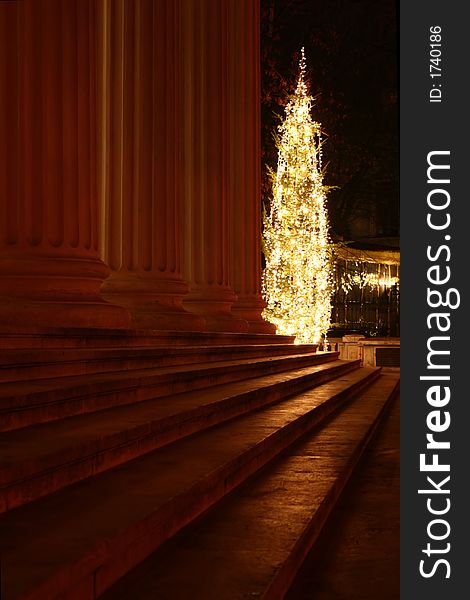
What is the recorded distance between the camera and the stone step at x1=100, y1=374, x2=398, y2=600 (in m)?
4.59

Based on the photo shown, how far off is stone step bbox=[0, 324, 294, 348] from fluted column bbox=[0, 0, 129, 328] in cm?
34

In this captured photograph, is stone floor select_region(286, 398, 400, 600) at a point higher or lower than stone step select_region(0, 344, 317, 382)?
lower

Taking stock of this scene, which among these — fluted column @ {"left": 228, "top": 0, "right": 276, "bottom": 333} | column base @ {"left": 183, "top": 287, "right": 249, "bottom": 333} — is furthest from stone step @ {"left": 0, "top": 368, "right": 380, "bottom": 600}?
fluted column @ {"left": 228, "top": 0, "right": 276, "bottom": 333}

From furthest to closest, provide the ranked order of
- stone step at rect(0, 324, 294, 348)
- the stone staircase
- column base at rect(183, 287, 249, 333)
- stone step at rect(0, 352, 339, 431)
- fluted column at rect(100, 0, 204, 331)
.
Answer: column base at rect(183, 287, 249, 333), fluted column at rect(100, 0, 204, 331), stone step at rect(0, 324, 294, 348), stone step at rect(0, 352, 339, 431), the stone staircase

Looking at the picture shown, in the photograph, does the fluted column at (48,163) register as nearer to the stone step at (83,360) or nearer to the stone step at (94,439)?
the stone step at (83,360)

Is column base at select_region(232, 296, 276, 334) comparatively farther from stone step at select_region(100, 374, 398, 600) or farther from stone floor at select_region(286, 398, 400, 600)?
stone step at select_region(100, 374, 398, 600)

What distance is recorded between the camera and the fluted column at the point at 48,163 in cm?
1030

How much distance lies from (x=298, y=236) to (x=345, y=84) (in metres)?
14.1

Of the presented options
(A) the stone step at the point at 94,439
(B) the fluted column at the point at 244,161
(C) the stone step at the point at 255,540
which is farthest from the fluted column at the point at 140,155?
(B) the fluted column at the point at 244,161

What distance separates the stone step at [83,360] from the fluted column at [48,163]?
2.54ft

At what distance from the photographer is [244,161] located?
24375mm

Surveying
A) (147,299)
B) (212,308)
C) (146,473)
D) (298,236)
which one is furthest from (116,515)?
(298,236)

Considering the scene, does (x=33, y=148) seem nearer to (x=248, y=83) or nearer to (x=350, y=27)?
(x=248, y=83)

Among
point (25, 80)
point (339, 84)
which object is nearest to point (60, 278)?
point (25, 80)
